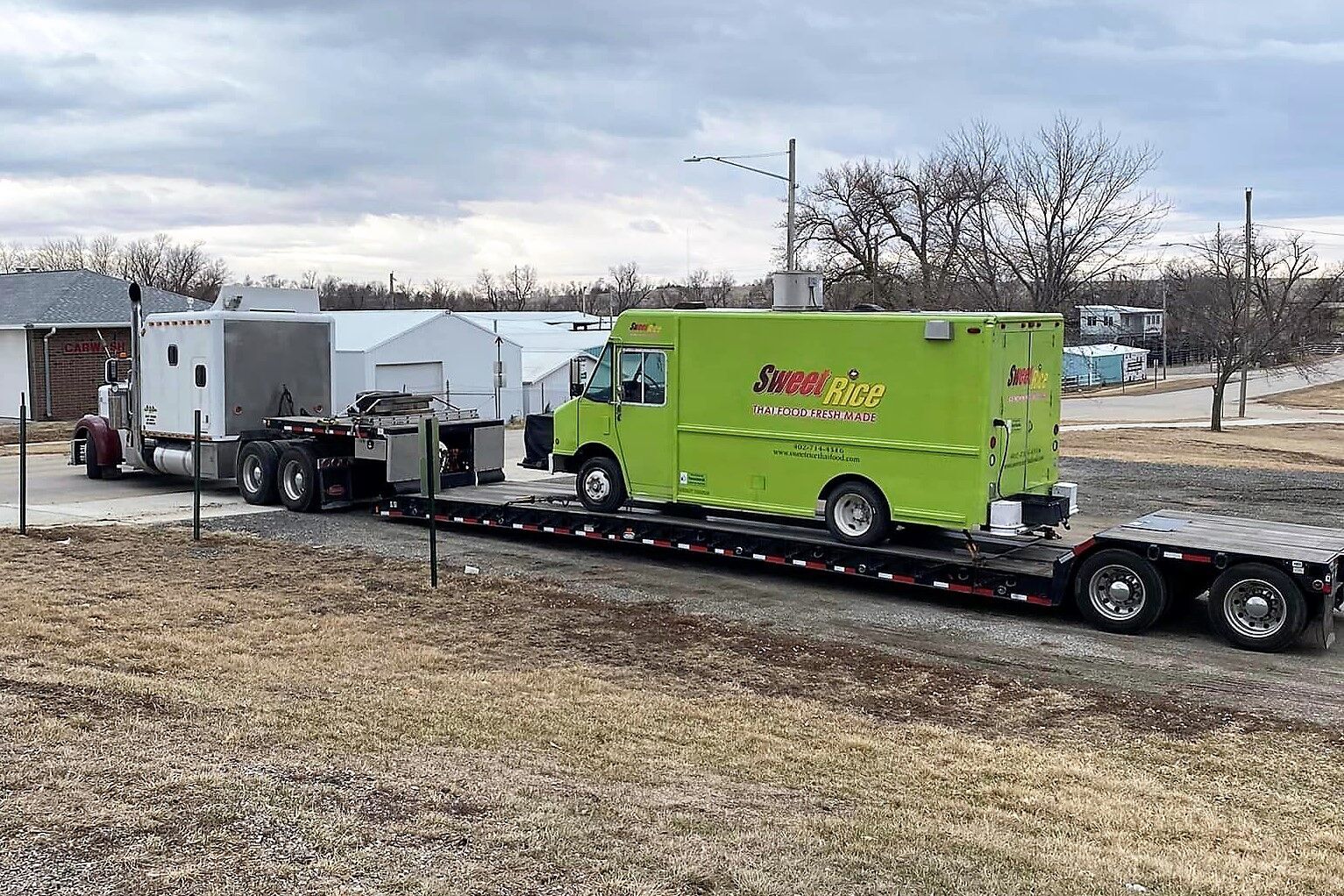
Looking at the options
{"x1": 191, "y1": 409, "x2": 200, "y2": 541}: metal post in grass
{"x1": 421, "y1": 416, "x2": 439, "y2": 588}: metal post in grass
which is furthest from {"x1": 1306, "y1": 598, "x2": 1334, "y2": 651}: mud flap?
{"x1": 191, "y1": 409, "x2": 200, "y2": 541}: metal post in grass

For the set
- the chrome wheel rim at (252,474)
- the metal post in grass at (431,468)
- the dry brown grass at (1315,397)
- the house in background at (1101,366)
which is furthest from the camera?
the house in background at (1101,366)

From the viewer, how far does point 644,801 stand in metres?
6.39

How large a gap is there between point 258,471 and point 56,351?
23137 mm

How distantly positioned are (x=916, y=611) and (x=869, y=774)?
531 cm

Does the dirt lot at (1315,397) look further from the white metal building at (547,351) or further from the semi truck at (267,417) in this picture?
the semi truck at (267,417)

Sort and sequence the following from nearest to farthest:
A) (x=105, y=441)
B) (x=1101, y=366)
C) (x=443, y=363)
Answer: (x=105, y=441) < (x=443, y=363) < (x=1101, y=366)

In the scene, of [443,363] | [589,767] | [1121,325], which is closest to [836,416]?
[589,767]

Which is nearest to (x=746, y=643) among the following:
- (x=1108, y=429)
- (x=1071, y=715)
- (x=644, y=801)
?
(x=1071, y=715)

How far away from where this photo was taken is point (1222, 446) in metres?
30.5

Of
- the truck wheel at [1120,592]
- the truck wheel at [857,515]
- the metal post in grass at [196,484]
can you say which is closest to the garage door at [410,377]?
the metal post in grass at [196,484]

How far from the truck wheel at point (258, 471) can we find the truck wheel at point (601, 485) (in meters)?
5.68

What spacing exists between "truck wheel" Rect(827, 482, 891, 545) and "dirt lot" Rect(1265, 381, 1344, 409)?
45.5m

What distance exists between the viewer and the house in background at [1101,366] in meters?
76.2

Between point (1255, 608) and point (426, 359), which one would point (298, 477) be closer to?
point (1255, 608)
